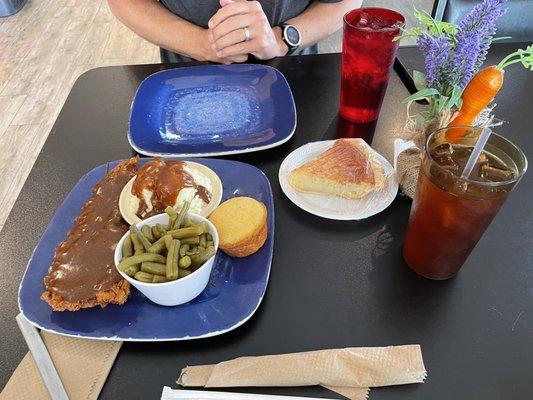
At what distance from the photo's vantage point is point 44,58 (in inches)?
117

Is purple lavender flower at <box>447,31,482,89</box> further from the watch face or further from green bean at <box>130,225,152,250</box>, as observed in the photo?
the watch face

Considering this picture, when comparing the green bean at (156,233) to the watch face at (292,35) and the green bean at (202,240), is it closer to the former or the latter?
the green bean at (202,240)

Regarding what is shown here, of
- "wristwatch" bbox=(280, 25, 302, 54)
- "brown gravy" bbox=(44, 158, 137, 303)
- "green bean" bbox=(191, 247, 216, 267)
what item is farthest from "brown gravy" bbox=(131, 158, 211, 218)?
"wristwatch" bbox=(280, 25, 302, 54)

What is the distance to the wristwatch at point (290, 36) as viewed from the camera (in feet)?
4.17

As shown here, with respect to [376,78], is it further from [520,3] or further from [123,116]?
[520,3]

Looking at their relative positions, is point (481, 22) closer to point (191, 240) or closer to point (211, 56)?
point (191, 240)

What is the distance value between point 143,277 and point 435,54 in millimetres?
553

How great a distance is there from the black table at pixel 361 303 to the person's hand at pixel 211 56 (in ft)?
1.39

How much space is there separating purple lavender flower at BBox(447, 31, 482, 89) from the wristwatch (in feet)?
2.20

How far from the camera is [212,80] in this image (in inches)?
43.6

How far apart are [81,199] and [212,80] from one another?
0.47 m

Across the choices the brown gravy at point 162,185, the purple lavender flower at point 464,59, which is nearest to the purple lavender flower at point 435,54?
the purple lavender flower at point 464,59

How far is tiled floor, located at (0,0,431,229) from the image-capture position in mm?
2264

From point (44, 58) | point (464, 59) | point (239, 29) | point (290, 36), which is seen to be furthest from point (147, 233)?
point (44, 58)
